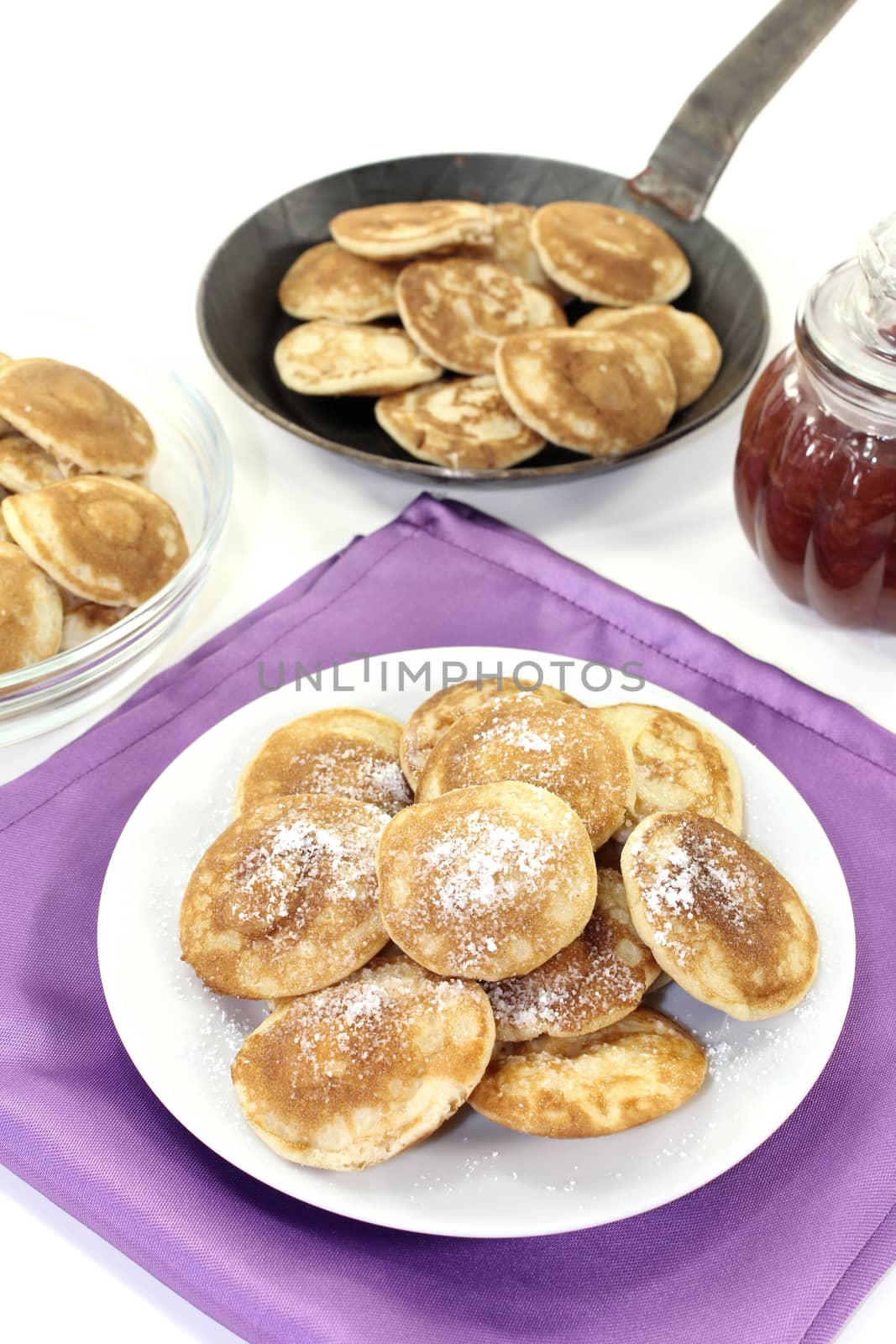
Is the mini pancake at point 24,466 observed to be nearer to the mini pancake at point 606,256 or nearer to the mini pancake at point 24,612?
the mini pancake at point 24,612

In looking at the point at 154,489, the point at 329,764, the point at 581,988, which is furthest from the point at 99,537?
the point at 581,988

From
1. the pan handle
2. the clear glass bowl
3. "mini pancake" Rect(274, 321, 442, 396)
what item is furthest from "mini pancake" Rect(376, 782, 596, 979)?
the pan handle

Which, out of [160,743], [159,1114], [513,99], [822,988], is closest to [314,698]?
[160,743]

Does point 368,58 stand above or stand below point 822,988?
above

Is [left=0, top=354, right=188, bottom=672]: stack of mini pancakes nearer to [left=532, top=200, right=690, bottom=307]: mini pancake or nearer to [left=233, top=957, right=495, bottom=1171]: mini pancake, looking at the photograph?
[left=233, top=957, right=495, bottom=1171]: mini pancake

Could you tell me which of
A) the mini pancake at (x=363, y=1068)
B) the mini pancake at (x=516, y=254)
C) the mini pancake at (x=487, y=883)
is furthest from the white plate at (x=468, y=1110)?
the mini pancake at (x=516, y=254)

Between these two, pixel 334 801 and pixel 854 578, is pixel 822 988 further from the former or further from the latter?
pixel 854 578
